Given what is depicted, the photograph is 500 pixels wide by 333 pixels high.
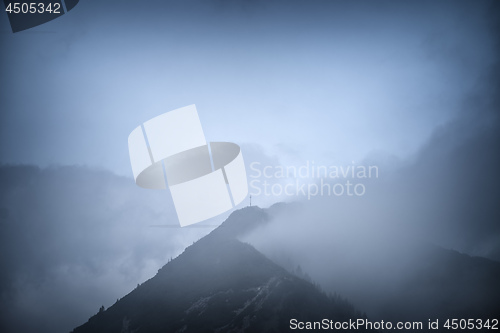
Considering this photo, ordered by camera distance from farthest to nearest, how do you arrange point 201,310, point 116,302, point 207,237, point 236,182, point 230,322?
point 207,237 → point 116,302 → point 201,310 → point 230,322 → point 236,182

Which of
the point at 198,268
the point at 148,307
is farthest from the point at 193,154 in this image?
the point at 198,268

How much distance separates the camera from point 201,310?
12581cm

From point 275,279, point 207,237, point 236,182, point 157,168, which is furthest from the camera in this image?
point 207,237

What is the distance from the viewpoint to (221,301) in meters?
128

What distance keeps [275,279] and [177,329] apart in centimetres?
5008

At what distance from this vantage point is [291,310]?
11675 centimetres

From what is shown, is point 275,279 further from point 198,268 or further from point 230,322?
point 198,268

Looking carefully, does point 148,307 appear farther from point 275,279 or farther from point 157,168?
point 157,168

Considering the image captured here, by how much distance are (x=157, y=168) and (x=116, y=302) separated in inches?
7048

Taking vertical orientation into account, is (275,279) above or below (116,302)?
above

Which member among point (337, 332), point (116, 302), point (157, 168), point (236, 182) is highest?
point (157, 168)

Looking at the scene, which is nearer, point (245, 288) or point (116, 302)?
point (245, 288)

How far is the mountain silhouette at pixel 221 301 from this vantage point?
116125mm

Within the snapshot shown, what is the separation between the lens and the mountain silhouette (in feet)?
381
